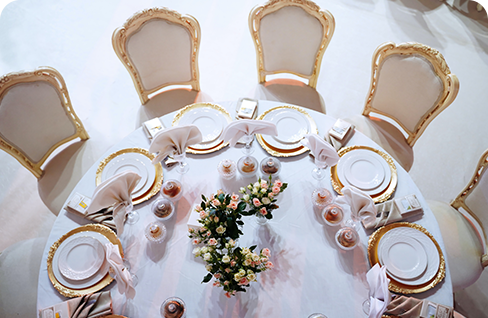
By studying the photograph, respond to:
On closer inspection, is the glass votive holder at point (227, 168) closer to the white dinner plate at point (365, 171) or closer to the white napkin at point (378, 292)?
the white dinner plate at point (365, 171)

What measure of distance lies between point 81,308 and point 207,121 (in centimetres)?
123

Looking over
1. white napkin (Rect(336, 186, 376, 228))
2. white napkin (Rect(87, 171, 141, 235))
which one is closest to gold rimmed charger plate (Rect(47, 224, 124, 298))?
white napkin (Rect(87, 171, 141, 235))

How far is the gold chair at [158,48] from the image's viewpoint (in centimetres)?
223

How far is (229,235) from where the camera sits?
1521 millimetres

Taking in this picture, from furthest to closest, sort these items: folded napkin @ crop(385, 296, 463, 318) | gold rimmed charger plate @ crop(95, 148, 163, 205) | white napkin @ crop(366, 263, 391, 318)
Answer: gold rimmed charger plate @ crop(95, 148, 163, 205) → folded napkin @ crop(385, 296, 463, 318) → white napkin @ crop(366, 263, 391, 318)

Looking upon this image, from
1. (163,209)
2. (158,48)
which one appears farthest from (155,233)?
(158,48)

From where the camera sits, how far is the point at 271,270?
5.54 ft

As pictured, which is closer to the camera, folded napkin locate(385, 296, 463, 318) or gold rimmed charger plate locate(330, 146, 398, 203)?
folded napkin locate(385, 296, 463, 318)

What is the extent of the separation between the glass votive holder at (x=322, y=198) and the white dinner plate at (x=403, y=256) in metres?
0.34

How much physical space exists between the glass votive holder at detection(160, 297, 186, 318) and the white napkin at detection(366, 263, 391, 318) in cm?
85

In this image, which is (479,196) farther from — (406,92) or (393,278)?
(393,278)

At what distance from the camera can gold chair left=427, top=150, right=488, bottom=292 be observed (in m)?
1.99

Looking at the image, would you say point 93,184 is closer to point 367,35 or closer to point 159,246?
point 159,246

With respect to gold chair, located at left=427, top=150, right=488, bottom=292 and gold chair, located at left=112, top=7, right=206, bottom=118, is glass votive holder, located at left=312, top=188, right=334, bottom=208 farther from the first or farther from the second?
gold chair, located at left=112, top=7, right=206, bottom=118
